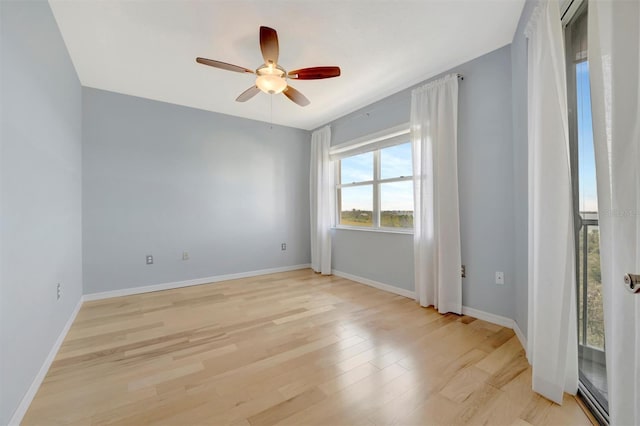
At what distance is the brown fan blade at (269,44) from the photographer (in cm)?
188

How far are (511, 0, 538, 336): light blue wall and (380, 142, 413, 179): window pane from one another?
1.24 meters

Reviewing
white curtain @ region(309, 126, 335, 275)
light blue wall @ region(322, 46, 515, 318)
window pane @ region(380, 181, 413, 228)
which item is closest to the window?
window pane @ region(380, 181, 413, 228)

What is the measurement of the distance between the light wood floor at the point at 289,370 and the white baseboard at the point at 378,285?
1.22ft

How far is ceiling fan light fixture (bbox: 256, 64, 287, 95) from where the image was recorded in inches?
88.7

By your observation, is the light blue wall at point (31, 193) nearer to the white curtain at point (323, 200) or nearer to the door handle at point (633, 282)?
the door handle at point (633, 282)

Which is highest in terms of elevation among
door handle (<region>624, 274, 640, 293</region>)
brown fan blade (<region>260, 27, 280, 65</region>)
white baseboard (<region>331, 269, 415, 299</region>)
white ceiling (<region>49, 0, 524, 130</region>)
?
white ceiling (<region>49, 0, 524, 130</region>)

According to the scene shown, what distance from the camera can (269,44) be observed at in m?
2.00

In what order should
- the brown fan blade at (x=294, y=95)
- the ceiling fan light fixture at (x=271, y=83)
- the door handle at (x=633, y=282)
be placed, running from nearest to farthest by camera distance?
the door handle at (x=633, y=282) → the ceiling fan light fixture at (x=271, y=83) → the brown fan blade at (x=294, y=95)

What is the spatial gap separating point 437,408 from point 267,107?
12.7 feet

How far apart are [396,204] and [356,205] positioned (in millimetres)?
825

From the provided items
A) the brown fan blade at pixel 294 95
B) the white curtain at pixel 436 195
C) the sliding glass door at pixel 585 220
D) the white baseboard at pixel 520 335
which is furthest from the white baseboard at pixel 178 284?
the sliding glass door at pixel 585 220

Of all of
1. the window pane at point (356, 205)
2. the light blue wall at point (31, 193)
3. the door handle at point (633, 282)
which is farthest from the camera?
the window pane at point (356, 205)

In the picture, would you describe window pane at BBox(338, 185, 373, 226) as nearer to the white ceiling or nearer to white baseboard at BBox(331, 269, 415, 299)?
white baseboard at BBox(331, 269, 415, 299)

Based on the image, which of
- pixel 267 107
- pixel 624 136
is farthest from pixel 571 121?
pixel 267 107
